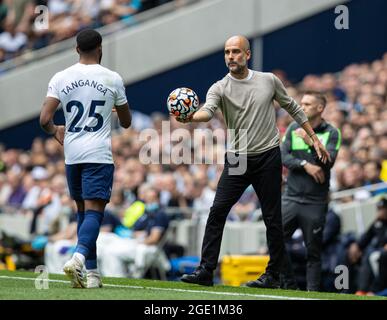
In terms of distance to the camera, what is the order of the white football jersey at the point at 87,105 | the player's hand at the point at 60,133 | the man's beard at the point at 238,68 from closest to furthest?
the white football jersey at the point at 87,105 < the player's hand at the point at 60,133 < the man's beard at the point at 238,68

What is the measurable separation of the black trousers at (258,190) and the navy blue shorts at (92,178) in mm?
1198

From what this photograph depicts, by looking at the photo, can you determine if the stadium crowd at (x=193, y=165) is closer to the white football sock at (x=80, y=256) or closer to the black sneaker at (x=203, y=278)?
the black sneaker at (x=203, y=278)

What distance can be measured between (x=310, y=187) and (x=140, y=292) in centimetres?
305

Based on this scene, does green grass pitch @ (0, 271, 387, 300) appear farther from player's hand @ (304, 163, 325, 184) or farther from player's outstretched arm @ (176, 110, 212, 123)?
player's hand @ (304, 163, 325, 184)

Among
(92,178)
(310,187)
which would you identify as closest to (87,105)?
(92,178)

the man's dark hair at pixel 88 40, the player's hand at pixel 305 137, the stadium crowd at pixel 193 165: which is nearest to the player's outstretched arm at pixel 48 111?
the man's dark hair at pixel 88 40

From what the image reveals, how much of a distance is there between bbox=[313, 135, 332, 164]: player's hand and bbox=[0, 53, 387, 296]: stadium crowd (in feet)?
15.1

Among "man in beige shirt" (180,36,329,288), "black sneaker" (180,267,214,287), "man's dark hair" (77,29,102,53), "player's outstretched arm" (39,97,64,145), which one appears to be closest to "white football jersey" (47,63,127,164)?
"player's outstretched arm" (39,97,64,145)

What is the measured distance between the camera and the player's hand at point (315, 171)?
1208cm

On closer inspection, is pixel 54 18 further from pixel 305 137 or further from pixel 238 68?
pixel 238 68

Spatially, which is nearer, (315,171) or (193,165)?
(315,171)

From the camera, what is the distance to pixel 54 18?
25938mm

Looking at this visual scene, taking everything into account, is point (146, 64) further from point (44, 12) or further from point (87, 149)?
point (87, 149)

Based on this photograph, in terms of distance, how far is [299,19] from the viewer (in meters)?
23.3
